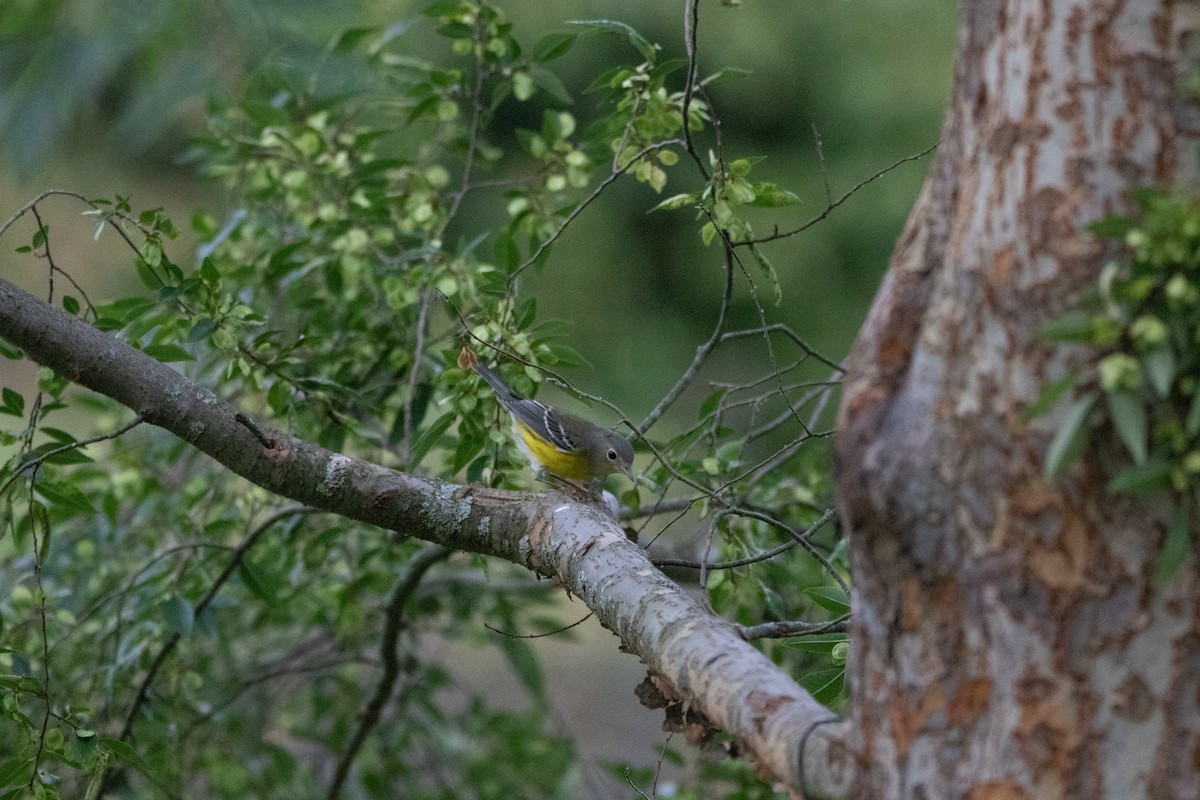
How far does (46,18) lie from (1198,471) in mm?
1667

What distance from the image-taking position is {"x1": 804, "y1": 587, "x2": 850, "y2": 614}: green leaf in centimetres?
190

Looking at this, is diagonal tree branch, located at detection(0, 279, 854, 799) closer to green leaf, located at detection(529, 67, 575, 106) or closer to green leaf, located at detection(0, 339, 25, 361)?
green leaf, located at detection(0, 339, 25, 361)

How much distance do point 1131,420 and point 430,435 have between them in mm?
1520

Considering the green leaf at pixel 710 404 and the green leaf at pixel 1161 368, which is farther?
the green leaf at pixel 710 404

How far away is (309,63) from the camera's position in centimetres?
154

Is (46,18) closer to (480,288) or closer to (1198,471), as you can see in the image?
(480,288)

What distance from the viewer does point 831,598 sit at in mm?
1906

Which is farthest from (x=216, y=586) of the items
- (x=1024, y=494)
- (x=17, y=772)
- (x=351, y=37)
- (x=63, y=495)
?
(x=1024, y=494)

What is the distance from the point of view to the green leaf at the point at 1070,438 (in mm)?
1005

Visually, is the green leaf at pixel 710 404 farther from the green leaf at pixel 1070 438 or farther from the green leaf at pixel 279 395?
the green leaf at pixel 1070 438

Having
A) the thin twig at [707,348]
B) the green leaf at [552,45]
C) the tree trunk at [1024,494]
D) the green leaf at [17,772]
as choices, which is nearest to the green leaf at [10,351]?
the green leaf at [17,772]

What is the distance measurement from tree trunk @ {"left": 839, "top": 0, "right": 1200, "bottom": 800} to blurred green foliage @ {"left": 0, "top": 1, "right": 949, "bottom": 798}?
65 centimetres

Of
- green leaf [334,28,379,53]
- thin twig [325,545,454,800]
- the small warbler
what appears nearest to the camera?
green leaf [334,28,379,53]

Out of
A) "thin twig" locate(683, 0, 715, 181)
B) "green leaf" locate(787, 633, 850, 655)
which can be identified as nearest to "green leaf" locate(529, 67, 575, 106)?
"thin twig" locate(683, 0, 715, 181)
